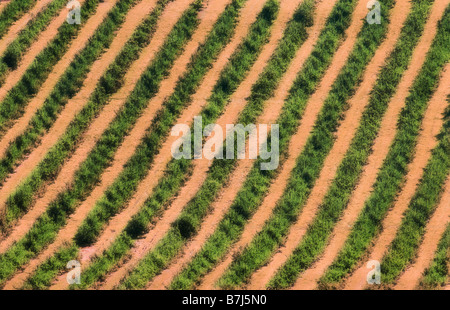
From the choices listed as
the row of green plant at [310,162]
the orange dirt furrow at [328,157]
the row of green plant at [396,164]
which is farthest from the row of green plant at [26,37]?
the row of green plant at [396,164]

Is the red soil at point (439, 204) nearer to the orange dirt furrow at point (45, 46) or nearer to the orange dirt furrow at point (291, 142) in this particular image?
the orange dirt furrow at point (291, 142)

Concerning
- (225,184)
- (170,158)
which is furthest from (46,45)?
(225,184)

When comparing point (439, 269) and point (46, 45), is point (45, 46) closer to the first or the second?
point (46, 45)

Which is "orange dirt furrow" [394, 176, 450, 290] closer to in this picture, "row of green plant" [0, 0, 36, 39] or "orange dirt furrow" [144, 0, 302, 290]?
"orange dirt furrow" [144, 0, 302, 290]
